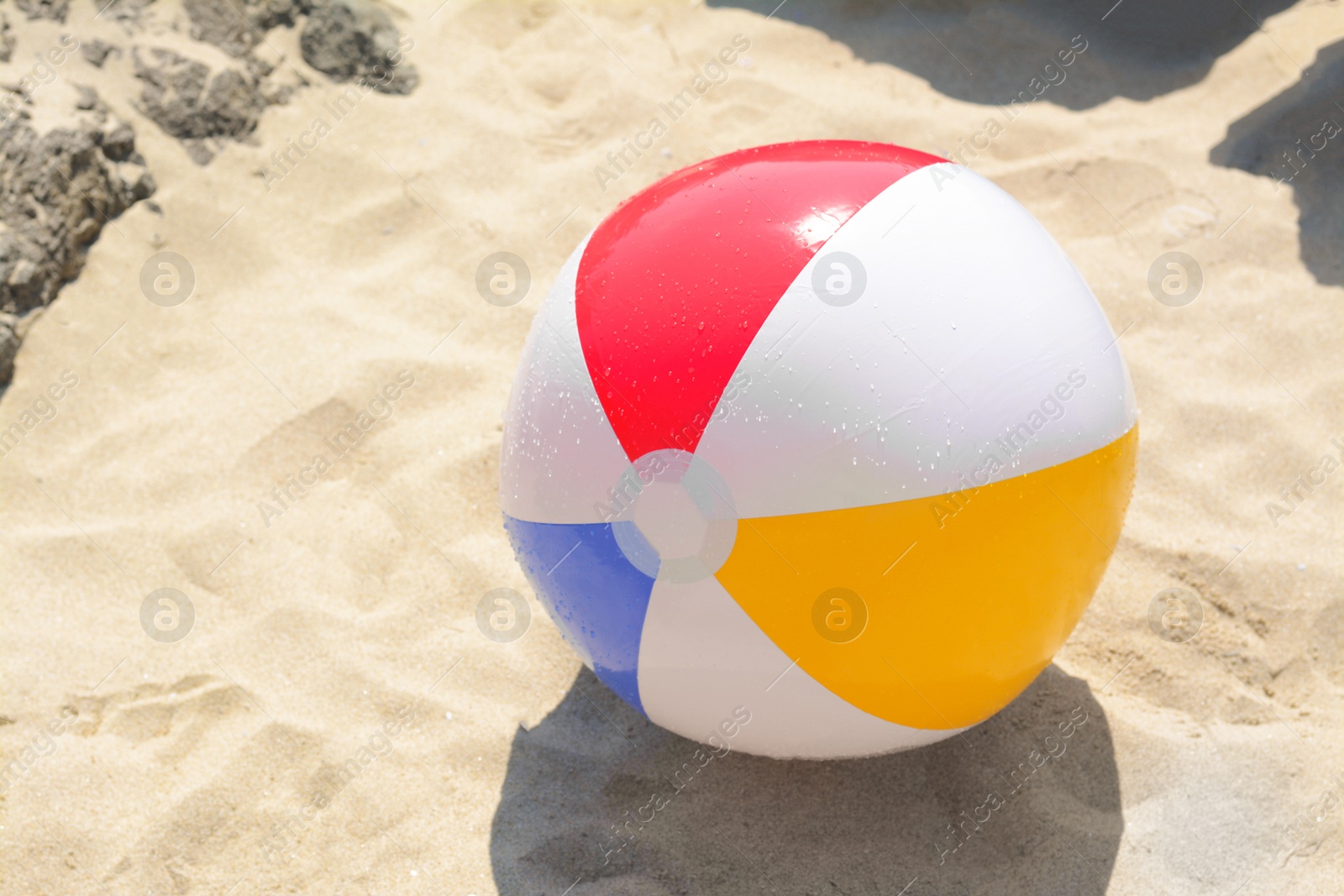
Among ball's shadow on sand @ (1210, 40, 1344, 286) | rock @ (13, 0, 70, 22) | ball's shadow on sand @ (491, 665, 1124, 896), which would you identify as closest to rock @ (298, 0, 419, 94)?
rock @ (13, 0, 70, 22)

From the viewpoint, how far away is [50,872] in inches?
118

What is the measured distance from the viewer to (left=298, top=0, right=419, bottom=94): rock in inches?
211

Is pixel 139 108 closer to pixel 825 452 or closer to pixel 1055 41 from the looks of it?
pixel 825 452

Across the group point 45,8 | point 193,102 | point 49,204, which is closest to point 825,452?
point 49,204

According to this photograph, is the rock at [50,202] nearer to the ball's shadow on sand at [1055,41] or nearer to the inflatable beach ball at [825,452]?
the inflatable beach ball at [825,452]

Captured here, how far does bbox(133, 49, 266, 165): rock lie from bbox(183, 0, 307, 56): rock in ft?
0.70

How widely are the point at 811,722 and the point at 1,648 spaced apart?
261 centimetres

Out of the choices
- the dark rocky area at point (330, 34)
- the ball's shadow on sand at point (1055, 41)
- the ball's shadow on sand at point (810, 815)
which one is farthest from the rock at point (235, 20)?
the ball's shadow on sand at point (810, 815)

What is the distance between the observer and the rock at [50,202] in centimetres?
435

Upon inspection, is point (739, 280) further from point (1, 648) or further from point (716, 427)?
point (1, 648)

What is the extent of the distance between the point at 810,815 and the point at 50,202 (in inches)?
149

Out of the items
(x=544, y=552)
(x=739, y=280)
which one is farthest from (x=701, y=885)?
(x=739, y=280)

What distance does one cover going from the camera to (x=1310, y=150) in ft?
15.8

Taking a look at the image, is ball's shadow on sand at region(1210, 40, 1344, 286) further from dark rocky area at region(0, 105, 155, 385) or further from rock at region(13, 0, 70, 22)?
rock at region(13, 0, 70, 22)
